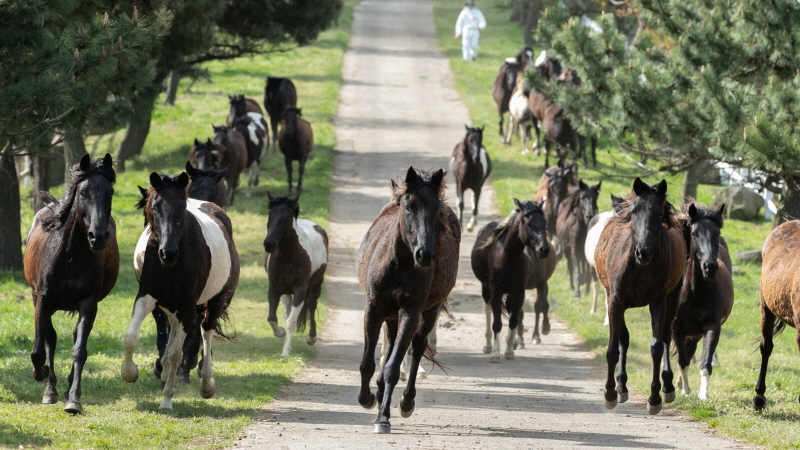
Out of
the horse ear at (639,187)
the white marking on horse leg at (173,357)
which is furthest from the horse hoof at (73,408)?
the horse ear at (639,187)

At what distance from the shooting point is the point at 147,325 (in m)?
13.6

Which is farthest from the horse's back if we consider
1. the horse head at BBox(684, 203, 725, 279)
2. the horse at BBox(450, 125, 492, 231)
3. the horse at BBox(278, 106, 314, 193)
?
the horse at BBox(278, 106, 314, 193)

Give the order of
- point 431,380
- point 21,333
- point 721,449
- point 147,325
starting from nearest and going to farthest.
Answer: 1. point 721,449
2. point 431,380
3. point 21,333
4. point 147,325

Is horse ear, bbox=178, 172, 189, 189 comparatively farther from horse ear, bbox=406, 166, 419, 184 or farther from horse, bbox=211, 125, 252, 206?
horse, bbox=211, 125, 252, 206

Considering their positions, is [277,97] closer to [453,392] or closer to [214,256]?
[453,392]

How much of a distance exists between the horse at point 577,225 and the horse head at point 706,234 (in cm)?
564

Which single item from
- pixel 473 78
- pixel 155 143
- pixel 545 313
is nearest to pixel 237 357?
pixel 545 313

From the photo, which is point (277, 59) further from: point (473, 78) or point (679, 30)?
point (679, 30)

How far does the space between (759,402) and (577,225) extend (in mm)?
7068

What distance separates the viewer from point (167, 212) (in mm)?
8375

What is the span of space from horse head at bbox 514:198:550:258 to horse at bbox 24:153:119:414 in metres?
5.73

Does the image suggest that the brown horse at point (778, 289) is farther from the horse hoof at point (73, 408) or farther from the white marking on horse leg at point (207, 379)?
the horse hoof at point (73, 408)

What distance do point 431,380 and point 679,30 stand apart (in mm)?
6565

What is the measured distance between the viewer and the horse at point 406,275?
802 centimetres
